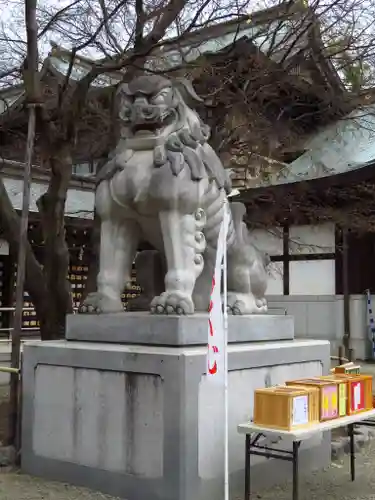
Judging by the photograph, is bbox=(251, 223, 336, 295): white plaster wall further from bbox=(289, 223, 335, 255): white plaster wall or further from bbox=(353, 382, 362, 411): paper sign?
bbox=(353, 382, 362, 411): paper sign

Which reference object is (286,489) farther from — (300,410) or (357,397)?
(300,410)

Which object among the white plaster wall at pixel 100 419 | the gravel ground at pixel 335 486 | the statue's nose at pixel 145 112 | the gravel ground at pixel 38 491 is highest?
the statue's nose at pixel 145 112

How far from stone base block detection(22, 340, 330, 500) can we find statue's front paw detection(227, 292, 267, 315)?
29 centimetres

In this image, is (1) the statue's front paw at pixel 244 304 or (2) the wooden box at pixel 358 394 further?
(1) the statue's front paw at pixel 244 304

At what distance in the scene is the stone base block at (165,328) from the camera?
390cm

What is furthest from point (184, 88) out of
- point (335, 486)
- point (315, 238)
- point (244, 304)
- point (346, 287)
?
point (315, 238)

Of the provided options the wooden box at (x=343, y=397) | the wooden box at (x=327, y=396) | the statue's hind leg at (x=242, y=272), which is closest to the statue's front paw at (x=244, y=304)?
the statue's hind leg at (x=242, y=272)

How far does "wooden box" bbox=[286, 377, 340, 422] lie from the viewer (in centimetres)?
377

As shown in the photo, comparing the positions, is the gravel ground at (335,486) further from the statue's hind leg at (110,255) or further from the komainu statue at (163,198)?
the statue's hind leg at (110,255)

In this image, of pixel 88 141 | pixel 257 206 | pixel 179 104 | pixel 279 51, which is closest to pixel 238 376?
pixel 179 104

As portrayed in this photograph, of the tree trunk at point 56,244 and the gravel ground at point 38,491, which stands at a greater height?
the tree trunk at point 56,244

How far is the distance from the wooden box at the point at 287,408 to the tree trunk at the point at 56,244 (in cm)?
361

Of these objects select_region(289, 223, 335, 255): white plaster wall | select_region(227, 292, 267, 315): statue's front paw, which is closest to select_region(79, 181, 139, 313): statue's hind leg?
select_region(227, 292, 267, 315): statue's front paw

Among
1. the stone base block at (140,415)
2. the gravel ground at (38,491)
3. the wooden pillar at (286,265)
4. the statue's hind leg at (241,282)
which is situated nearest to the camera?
the stone base block at (140,415)
